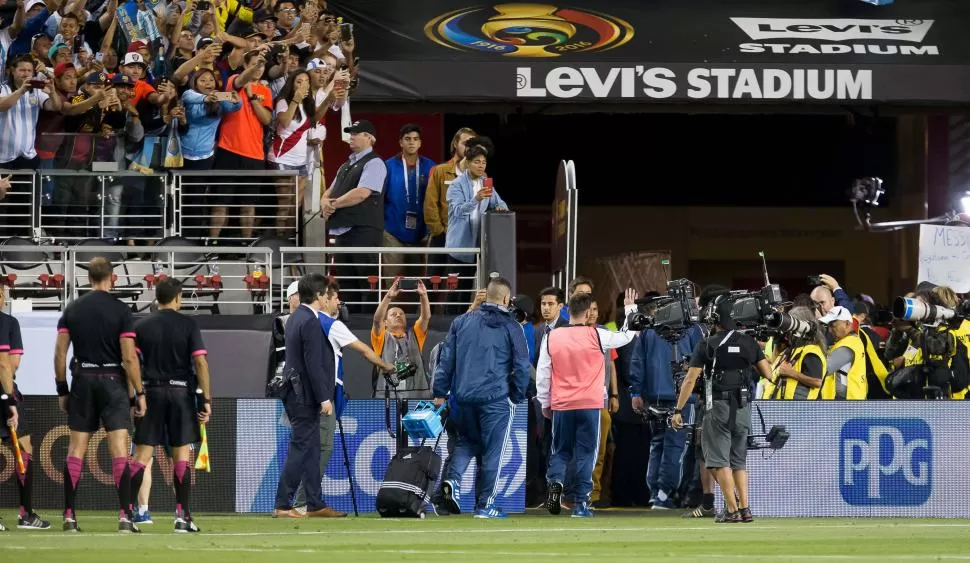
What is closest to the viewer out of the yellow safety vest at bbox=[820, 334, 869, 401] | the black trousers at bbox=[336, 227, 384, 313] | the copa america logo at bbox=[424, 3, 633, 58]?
the yellow safety vest at bbox=[820, 334, 869, 401]

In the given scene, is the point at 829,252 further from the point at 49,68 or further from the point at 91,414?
the point at 91,414

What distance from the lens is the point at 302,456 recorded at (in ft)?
44.5

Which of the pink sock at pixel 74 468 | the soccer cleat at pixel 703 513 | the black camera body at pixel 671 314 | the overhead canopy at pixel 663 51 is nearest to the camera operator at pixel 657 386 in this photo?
the black camera body at pixel 671 314

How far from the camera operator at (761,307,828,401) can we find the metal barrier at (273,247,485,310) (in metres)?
3.11

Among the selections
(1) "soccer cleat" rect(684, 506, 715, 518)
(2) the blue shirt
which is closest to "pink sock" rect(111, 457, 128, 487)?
(1) "soccer cleat" rect(684, 506, 715, 518)

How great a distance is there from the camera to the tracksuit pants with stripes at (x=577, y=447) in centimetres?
1429

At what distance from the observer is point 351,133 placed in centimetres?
1698

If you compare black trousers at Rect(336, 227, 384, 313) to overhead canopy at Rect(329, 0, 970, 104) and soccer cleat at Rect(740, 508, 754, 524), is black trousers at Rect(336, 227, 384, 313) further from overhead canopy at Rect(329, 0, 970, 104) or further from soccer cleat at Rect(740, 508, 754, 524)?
soccer cleat at Rect(740, 508, 754, 524)

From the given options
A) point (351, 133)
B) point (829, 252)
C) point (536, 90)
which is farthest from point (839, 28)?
point (351, 133)

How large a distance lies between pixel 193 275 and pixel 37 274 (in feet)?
5.39

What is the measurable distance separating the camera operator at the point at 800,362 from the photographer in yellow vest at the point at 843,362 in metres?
0.16

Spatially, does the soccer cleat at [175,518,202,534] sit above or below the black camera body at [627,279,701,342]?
below

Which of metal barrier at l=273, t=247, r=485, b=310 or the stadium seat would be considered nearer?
metal barrier at l=273, t=247, r=485, b=310

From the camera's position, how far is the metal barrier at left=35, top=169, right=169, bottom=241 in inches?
691
